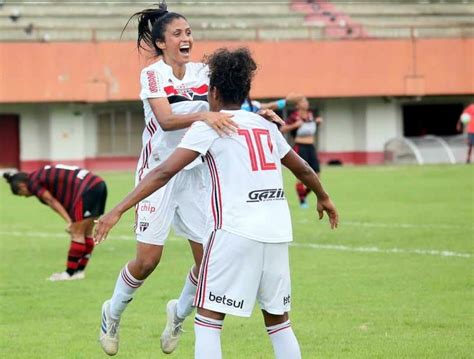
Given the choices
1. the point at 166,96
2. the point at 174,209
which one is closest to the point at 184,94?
the point at 166,96

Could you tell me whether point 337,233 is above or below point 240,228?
below

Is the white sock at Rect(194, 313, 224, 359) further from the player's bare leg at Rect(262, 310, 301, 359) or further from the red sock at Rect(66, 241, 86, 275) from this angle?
the red sock at Rect(66, 241, 86, 275)

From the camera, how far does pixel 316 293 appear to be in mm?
12258

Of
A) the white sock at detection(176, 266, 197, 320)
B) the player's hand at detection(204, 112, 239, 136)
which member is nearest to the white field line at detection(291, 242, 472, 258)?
the white sock at detection(176, 266, 197, 320)

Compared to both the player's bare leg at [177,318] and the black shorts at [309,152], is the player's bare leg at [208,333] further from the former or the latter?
the black shorts at [309,152]

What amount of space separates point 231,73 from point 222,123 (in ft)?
0.95

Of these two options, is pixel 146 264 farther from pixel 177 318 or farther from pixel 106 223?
pixel 106 223

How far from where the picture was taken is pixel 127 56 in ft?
157

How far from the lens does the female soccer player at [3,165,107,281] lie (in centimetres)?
1404

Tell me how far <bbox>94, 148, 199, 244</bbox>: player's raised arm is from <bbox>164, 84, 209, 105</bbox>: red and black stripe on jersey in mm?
1725

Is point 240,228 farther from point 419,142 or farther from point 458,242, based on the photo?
point 419,142

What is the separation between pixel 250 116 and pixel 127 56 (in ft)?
137

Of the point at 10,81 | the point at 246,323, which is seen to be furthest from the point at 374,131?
the point at 246,323

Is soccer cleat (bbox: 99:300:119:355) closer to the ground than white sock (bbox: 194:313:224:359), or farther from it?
closer to the ground
